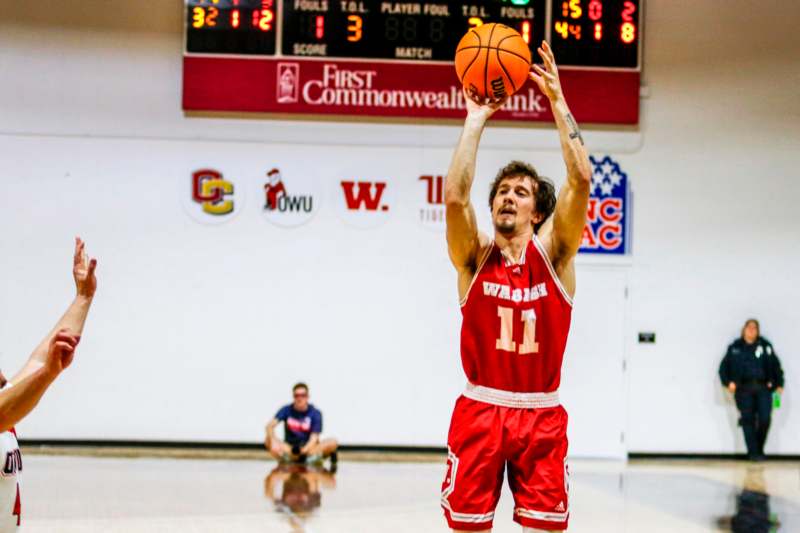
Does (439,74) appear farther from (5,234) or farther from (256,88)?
(5,234)

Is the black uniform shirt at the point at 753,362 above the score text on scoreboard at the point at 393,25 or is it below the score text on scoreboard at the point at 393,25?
below

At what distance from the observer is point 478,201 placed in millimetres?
13938

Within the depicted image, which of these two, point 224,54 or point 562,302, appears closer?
point 562,302

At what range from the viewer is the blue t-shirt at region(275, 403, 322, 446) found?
40.7 feet

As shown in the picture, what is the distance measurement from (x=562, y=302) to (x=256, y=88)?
30.9 ft

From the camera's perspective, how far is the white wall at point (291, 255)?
44.3ft

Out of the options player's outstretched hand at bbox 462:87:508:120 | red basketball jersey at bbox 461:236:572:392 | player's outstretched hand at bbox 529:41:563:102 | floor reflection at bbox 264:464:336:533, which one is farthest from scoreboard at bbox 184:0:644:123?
red basketball jersey at bbox 461:236:572:392

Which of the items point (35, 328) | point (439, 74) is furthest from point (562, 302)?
point (35, 328)

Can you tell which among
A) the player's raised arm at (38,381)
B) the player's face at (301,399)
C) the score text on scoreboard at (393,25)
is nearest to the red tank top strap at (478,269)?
the player's raised arm at (38,381)

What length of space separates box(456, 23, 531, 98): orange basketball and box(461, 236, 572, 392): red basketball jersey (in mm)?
881

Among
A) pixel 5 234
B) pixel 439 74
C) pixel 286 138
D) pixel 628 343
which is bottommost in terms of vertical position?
pixel 628 343

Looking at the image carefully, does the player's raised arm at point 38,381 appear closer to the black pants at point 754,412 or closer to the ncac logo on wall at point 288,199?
the ncac logo on wall at point 288,199

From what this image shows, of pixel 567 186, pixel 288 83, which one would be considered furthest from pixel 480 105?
pixel 288 83

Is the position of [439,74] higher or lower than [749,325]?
higher
